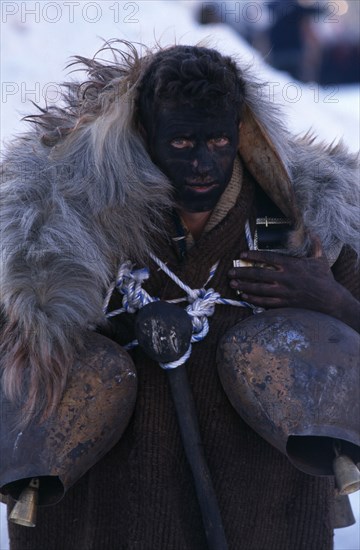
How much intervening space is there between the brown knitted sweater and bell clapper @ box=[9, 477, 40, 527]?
0.20 metres

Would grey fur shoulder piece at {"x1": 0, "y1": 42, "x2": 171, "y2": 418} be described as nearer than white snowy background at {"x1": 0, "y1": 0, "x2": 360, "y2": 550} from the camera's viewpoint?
Yes

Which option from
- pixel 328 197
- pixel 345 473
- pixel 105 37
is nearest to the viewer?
pixel 345 473

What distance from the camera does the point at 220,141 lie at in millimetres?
1812

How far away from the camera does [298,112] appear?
391 cm

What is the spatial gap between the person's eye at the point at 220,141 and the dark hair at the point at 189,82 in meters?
0.05

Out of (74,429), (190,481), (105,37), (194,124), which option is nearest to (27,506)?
(74,429)

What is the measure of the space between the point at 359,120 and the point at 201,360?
2407 mm

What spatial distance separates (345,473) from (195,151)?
2.05 ft

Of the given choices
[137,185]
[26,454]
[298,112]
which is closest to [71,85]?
[137,185]

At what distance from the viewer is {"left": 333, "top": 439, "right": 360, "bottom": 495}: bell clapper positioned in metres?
1.65

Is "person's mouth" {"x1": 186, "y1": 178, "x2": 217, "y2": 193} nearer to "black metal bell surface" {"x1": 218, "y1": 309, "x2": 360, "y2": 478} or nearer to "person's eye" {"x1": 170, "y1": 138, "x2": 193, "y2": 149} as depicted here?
"person's eye" {"x1": 170, "y1": 138, "x2": 193, "y2": 149}

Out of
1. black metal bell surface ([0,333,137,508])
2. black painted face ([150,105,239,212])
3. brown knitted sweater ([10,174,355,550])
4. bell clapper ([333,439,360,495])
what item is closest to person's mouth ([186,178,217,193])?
black painted face ([150,105,239,212])

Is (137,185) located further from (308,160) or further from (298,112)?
(298,112)

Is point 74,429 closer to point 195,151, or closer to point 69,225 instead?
point 69,225
